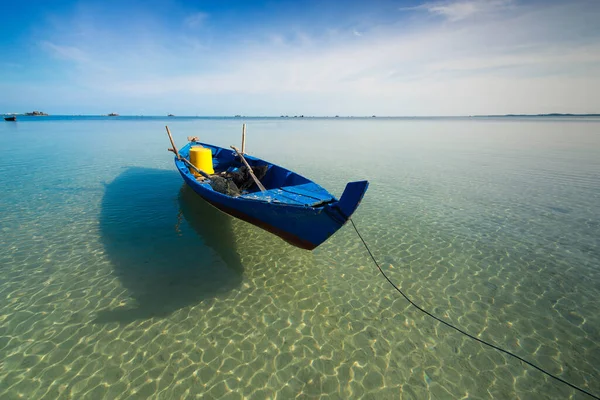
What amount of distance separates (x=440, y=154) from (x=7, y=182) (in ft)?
112

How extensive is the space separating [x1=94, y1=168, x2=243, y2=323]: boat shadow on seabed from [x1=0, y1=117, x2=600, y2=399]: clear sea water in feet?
0.17

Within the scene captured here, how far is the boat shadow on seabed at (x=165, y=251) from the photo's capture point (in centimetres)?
610

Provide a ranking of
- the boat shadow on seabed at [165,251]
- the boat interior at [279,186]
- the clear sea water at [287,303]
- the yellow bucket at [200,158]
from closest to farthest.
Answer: the clear sea water at [287,303] → the boat shadow on seabed at [165,251] → the boat interior at [279,186] → the yellow bucket at [200,158]

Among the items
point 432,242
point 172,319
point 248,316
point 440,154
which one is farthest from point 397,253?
point 440,154

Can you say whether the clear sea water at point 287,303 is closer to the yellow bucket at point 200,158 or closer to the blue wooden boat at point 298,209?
the blue wooden boat at point 298,209

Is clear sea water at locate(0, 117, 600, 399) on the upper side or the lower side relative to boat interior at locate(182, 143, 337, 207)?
lower

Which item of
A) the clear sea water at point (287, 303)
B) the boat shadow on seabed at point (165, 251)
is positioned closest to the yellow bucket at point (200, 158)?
the boat shadow on seabed at point (165, 251)

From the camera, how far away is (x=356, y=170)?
19438 mm

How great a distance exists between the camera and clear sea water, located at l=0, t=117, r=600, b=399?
14.6ft

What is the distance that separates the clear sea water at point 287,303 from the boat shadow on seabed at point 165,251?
0.05 m

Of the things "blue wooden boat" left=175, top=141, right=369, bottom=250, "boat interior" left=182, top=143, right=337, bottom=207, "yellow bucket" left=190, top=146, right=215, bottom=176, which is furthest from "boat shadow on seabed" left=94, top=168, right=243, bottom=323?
"boat interior" left=182, top=143, right=337, bottom=207

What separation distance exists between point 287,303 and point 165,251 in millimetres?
4357

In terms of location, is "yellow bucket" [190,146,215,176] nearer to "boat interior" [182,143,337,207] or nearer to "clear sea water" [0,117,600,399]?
"boat interior" [182,143,337,207]

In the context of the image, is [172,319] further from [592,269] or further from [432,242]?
[592,269]
